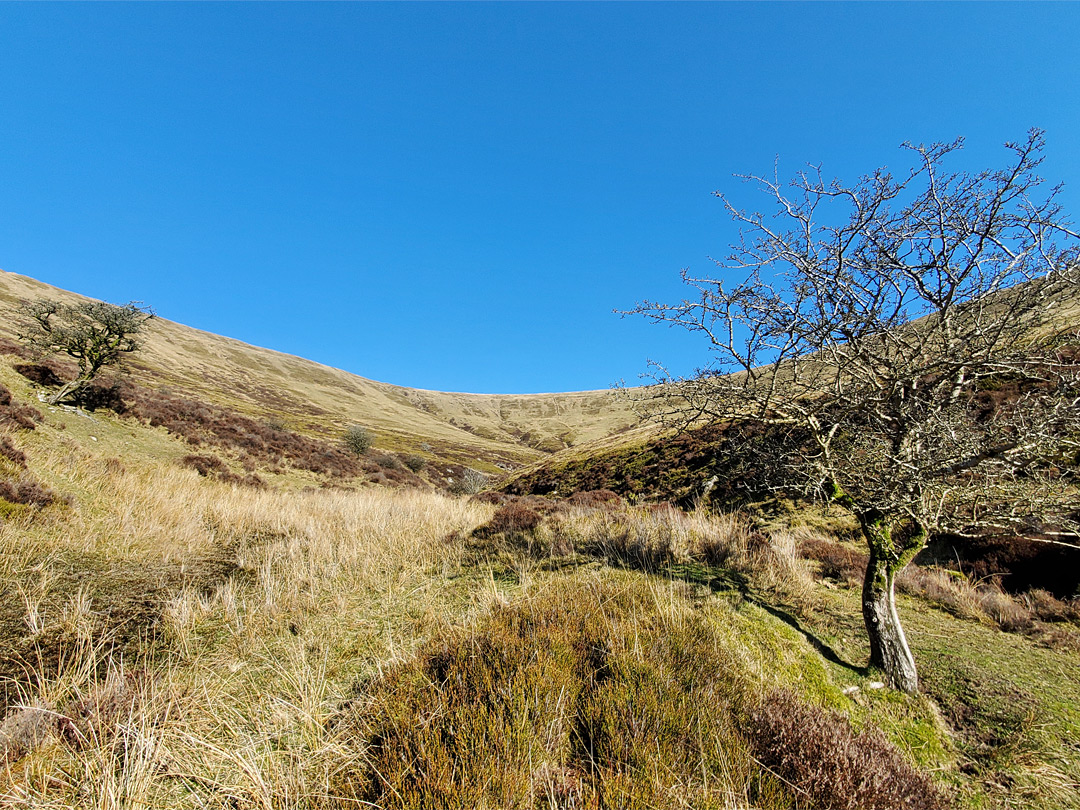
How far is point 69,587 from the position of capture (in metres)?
6.05

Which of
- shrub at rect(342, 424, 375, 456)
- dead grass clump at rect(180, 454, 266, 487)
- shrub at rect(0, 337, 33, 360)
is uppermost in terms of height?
shrub at rect(0, 337, 33, 360)

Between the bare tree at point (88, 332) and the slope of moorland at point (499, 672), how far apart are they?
21.9m

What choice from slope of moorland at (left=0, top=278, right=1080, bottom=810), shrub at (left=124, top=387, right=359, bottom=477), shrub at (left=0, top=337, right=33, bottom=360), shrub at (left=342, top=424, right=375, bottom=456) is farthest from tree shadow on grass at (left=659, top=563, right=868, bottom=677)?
shrub at (left=342, top=424, right=375, bottom=456)

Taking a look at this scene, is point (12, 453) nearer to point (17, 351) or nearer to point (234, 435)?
point (234, 435)

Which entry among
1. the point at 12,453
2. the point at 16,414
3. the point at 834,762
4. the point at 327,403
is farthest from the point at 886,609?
the point at 327,403

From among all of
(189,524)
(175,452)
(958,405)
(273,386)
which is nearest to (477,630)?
(958,405)

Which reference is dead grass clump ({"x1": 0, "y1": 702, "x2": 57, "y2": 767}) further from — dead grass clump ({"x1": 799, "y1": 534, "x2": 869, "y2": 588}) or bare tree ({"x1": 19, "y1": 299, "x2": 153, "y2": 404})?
bare tree ({"x1": 19, "y1": 299, "x2": 153, "y2": 404})

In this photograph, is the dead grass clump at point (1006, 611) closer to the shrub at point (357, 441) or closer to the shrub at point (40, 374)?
the shrub at point (40, 374)

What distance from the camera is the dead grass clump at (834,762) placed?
252cm

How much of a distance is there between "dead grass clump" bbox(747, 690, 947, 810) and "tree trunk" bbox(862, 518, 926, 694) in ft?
5.14

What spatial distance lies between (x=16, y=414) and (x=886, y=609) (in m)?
26.0

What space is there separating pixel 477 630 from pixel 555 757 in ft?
6.50

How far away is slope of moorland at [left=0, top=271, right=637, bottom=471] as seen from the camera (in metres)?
75.2

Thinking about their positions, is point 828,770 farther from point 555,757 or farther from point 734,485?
point 734,485
